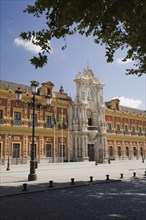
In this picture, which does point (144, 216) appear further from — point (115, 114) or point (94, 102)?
point (115, 114)

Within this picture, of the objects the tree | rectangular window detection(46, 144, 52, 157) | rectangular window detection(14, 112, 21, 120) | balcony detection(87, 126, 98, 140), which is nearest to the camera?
the tree

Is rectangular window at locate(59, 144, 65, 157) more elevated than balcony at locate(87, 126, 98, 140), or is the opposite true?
balcony at locate(87, 126, 98, 140)

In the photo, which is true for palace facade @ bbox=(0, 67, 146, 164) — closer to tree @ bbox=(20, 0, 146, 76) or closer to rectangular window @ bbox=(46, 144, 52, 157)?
rectangular window @ bbox=(46, 144, 52, 157)

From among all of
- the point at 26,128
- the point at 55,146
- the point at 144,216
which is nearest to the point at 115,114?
the point at 55,146

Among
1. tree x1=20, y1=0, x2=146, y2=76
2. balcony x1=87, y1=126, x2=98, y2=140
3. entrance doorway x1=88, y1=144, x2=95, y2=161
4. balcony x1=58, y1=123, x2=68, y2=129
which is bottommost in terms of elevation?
entrance doorway x1=88, y1=144, x2=95, y2=161

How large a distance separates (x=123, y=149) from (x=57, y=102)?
55.6ft

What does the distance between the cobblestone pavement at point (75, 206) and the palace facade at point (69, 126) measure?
51.6 ft

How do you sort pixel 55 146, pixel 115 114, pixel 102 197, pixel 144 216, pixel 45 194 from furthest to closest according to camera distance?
1. pixel 115 114
2. pixel 55 146
3. pixel 45 194
4. pixel 102 197
5. pixel 144 216

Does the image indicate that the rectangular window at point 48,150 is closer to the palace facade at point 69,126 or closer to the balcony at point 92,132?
the palace facade at point 69,126

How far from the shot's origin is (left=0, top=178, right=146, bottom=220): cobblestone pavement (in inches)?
244

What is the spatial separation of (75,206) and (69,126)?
2754 cm

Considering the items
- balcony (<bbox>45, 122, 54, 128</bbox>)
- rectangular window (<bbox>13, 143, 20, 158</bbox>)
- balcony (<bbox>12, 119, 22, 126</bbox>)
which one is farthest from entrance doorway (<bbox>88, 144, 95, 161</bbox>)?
balcony (<bbox>12, 119, 22, 126</bbox>)

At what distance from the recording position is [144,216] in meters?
6.20

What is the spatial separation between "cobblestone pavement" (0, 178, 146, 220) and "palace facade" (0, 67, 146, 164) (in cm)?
1572
